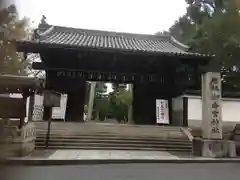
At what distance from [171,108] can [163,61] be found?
2.61 m

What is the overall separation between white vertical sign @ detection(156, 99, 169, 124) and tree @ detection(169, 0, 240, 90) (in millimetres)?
3275

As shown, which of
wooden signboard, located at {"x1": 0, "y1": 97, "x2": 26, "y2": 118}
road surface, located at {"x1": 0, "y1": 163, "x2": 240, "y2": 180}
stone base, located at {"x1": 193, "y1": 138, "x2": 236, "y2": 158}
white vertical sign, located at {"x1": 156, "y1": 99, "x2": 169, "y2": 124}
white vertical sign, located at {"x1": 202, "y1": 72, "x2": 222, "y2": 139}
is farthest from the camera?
white vertical sign, located at {"x1": 156, "y1": 99, "x2": 169, "y2": 124}

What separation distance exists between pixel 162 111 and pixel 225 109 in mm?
4653

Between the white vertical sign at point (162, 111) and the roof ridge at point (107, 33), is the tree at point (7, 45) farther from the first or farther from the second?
the white vertical sign at point (162, 111)

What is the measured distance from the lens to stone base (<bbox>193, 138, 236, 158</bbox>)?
1188 centimetres

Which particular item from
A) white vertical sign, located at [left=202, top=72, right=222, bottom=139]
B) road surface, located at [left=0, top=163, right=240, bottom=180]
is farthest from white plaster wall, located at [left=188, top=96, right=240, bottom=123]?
road surface, located at [left=0, top=163, right=240, bottom=180]

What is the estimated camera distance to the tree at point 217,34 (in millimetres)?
15406

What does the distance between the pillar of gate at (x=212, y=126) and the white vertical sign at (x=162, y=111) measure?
4.61 meters

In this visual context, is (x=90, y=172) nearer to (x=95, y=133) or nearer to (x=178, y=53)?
(x=95, y=133)

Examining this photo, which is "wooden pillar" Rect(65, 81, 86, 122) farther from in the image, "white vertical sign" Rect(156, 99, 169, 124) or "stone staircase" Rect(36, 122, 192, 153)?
"white vertical sign" Rect(156, 99, 169, 124)

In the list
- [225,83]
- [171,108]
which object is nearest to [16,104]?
[171,108]

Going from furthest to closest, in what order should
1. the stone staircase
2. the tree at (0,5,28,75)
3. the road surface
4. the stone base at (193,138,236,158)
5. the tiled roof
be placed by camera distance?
the tiled roof → the stone staircase → the stone base at (193,138,236,158) → the road surface → the tree at (0,5,28,75)

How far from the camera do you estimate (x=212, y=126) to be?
12266 millimetres

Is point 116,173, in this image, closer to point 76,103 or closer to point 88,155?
point 88,155
